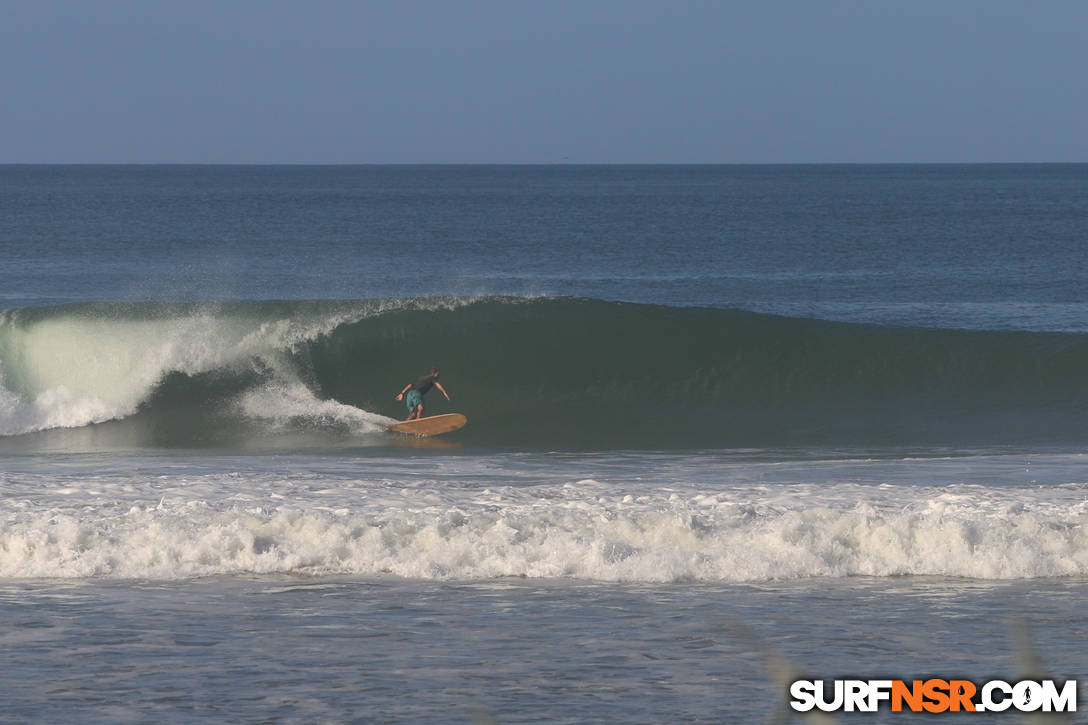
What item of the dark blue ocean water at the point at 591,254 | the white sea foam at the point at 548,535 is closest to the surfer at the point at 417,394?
the white sea foam at the point at 548,535

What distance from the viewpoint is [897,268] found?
5106 cm

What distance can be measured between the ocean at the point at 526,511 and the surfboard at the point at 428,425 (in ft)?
0.63

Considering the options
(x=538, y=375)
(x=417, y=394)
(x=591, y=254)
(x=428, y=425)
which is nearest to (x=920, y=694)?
(x=428, y=425)

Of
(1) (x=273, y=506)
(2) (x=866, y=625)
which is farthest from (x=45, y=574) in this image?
(2) (x=866, y=625)

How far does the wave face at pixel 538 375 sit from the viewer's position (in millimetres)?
18000

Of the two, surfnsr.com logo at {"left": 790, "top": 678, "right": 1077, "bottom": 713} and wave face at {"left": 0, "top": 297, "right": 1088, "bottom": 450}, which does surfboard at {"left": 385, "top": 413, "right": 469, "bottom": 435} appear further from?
surfnsr.com logo at {"left": 790, "top": 678, "right": 1077, "bottom": 713}

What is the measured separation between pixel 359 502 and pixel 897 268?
1687 inches

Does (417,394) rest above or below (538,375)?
below

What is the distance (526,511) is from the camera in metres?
10.6

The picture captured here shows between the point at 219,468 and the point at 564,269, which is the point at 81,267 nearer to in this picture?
the point at 564,269

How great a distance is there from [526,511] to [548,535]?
89cm

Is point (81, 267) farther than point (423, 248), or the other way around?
point (423, 248)

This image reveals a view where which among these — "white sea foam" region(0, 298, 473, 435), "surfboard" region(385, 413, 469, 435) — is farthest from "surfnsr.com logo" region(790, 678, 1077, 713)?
"white sea foam" region(0, 298, 473, 435)

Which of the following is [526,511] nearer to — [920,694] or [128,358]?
[920,694]
